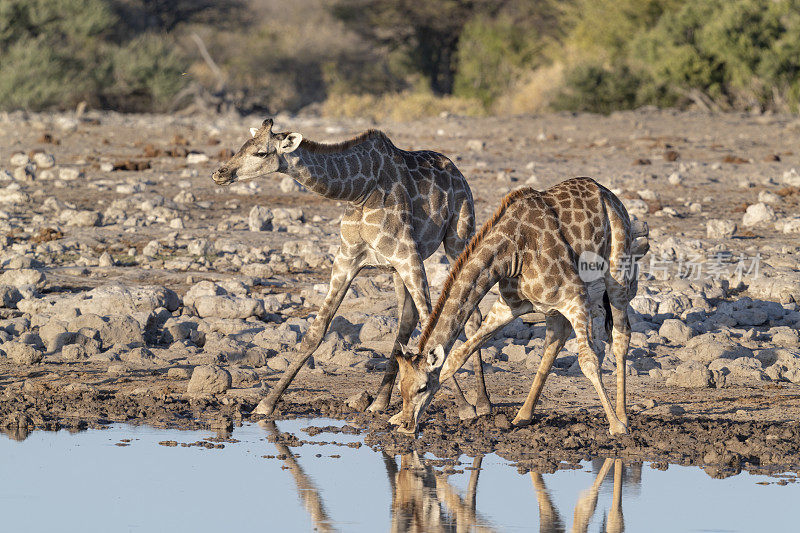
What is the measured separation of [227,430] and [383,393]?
109cm

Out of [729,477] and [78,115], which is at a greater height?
[729,477]

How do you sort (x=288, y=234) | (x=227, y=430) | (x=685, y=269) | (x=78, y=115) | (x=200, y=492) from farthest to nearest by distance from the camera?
1. (x=78, y=115)
2. (x=288, y=234)
3. (x=685, y=269)
4. (x=227, y=430)
5. (x=200, y=492)

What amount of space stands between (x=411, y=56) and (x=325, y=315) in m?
33.0

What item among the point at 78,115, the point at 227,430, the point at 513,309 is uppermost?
the point at 513,309

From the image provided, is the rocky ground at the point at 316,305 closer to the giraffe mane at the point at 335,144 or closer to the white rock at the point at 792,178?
the white rock at the point at 792,178

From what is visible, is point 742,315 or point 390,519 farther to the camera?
Answer: point 742,315

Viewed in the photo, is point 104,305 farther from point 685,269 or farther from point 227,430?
point 685,269

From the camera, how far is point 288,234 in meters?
14.0

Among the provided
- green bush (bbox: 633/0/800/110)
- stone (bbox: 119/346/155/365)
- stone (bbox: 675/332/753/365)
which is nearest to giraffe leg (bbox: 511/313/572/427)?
stone (bbox: 675/332/753/365)

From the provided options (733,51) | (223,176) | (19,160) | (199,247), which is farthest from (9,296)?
(733,51)

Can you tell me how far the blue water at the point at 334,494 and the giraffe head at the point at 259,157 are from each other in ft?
5.46

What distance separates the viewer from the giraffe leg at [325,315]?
7.89 m

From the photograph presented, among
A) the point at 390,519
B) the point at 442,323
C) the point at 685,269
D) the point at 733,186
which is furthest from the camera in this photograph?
the point at 733,186

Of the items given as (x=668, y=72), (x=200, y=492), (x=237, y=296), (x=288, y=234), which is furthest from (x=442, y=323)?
(x=668, y=72)
